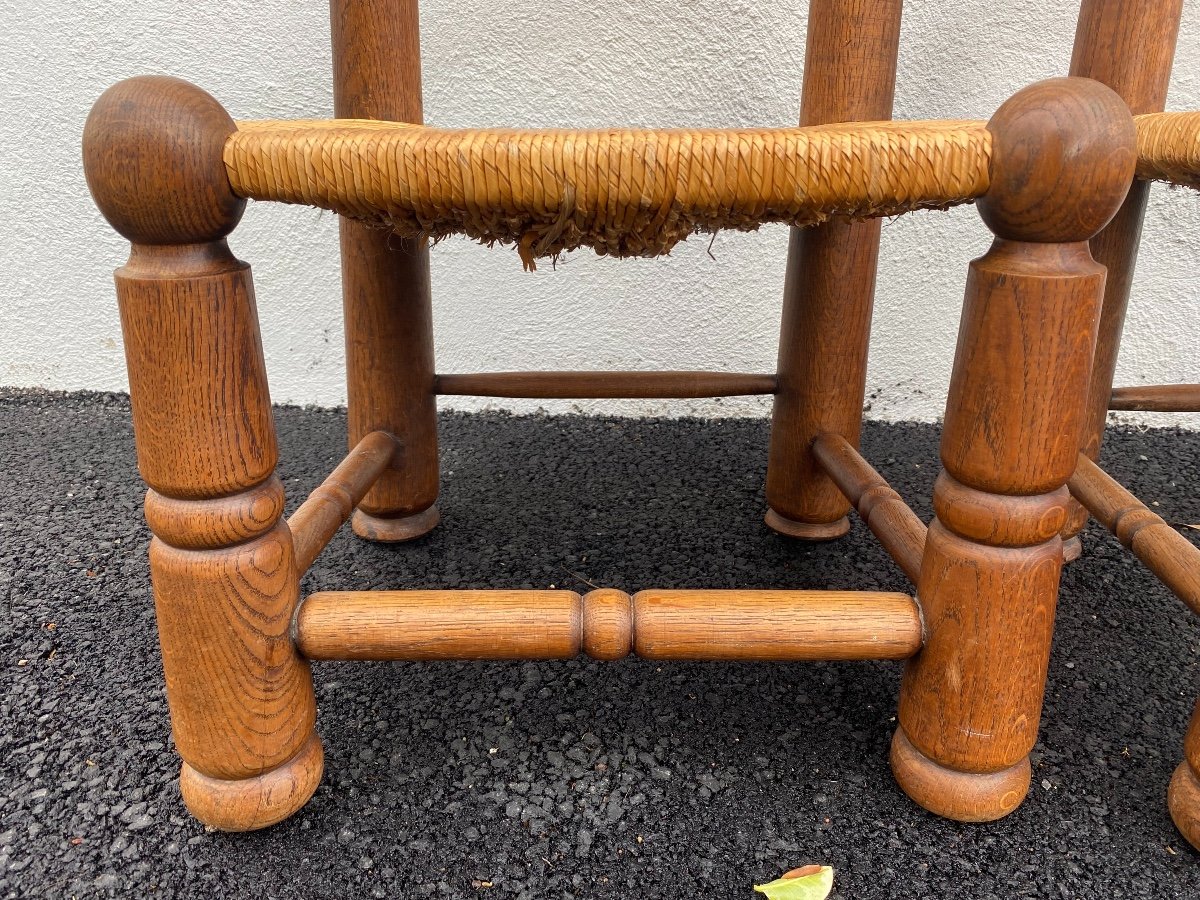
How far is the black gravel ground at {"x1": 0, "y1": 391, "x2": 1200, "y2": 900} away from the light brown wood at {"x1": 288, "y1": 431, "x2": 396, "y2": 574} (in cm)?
13

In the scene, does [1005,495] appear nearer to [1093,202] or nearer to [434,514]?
[1093,202]

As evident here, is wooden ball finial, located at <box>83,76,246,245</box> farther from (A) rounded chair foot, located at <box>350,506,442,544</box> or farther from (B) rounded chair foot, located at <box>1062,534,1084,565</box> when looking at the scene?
(B) rounded chair foot, located at <box>1062,534,1084,565</box>

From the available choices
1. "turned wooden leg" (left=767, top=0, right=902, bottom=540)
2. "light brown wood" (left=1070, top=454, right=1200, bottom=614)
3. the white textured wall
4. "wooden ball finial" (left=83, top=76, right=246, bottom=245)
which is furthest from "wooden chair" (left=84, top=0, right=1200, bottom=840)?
the white textured wall

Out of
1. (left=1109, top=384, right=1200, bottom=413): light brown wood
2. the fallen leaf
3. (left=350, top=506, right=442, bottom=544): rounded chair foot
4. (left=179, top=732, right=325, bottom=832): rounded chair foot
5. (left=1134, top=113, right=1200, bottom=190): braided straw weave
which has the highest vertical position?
(left=1134, top=113, right=1200, bottom=190): braided straw weave

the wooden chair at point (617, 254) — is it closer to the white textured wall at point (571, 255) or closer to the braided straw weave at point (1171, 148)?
the braided straw weave at point (1171, 148)

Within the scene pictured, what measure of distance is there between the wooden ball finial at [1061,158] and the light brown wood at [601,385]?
1.51ft

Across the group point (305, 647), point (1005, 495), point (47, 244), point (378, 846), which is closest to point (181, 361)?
point (305, 647)

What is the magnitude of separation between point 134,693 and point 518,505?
1.50 feet

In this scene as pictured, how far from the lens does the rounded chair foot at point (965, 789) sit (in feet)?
1.89

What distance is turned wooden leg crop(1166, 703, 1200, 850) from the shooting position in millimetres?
552

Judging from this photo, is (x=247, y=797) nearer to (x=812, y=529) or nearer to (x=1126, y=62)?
(x=812, y=529)

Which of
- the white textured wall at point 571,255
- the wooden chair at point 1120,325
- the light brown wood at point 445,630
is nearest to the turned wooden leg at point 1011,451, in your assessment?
the wooden chair at point 1120,325

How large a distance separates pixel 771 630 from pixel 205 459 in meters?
0.35

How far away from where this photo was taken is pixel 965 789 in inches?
22.7
